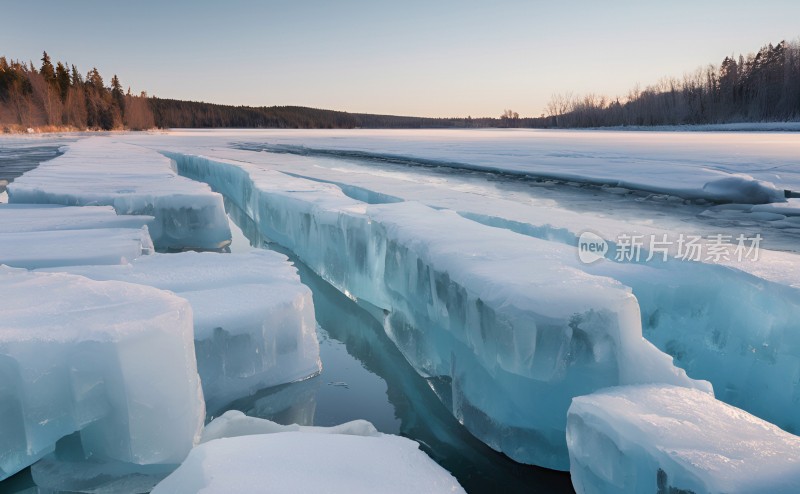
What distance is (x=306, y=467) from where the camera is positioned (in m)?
1.37

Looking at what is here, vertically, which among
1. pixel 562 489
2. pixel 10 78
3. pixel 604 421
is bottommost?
pixel 562 489

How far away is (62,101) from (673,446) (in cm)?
7108

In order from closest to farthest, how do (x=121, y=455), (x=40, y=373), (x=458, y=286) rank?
1. (x=40, y=373)
2. (x=121, y=455)
3. (x=458, y=286)

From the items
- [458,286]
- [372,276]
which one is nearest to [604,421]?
[458,286]

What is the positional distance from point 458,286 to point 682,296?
1124 millimetres

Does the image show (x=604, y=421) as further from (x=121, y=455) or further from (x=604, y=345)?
(x=121, y=455)

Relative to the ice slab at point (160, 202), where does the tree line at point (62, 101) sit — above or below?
above

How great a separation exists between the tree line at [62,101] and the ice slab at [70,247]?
2135 inches

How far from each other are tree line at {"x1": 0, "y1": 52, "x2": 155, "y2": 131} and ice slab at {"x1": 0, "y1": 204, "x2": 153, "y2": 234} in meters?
52.9

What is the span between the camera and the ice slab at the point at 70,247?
9.22ft

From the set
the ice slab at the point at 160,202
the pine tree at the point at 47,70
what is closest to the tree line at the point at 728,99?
the ice slab at the point at 160,202

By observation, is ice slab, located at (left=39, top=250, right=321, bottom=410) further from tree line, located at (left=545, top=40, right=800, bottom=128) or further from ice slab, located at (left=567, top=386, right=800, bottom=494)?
tree line, located at (left=545, top=40, right=800, bottom=128)

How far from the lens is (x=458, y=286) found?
2.24 metres

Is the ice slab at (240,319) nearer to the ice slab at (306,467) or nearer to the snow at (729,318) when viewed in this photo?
the ice slab at (306,467)
